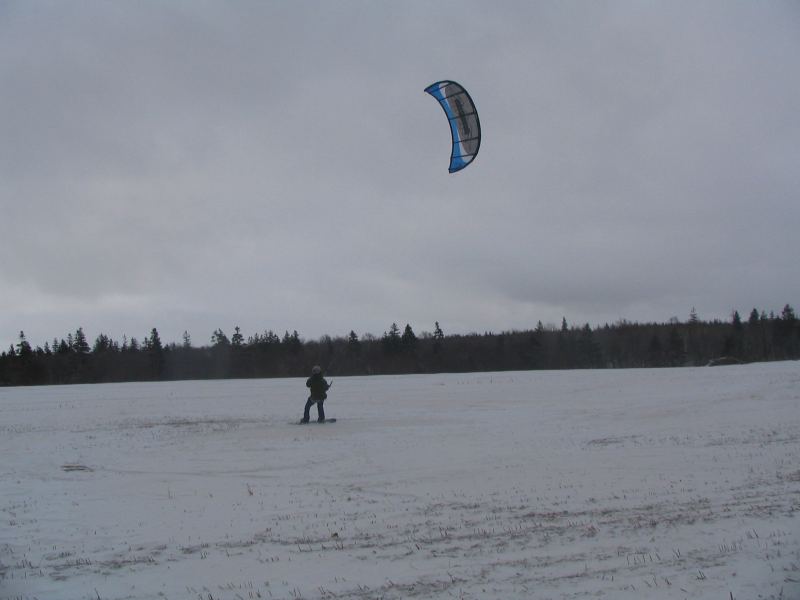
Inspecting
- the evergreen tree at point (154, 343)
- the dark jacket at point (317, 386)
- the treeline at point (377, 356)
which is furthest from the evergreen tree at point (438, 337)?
the dark jacket at point (317, 386)

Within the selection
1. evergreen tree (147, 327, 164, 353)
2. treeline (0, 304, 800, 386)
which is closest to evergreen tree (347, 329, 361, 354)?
treeline (0, 304, 800, 386)

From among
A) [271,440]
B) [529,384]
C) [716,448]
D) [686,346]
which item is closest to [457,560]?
[716,448]

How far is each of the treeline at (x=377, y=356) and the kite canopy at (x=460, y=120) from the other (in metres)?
84.3

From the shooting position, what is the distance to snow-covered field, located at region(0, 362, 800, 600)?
23.1ft

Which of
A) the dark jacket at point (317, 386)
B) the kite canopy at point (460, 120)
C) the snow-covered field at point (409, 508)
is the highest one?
the kite canopy at point (460, 120)

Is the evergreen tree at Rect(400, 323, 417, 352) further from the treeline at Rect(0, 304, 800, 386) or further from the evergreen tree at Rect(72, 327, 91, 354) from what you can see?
the evergreen tree at Rect(72, 327, 91, 354)

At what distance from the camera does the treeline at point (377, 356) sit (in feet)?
330

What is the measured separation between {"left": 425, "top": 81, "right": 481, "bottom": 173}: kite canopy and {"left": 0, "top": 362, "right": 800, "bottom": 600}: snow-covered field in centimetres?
597

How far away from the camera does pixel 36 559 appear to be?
8305mm

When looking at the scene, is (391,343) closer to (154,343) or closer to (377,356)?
(377,356)

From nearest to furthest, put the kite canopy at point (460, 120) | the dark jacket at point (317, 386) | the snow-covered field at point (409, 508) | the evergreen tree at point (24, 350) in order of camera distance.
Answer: the snow-covered field at point (409, 508), the kite canopy at point (460, 120), the dark jacket at point (317, 386), the evergreen tree at point (24, 350)

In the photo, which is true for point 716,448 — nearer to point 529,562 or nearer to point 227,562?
point 529,562

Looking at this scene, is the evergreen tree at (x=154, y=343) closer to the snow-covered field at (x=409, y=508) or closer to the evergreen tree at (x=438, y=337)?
the evergreen tree at (x=438, y=337)

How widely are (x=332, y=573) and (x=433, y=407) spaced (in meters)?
20.1
